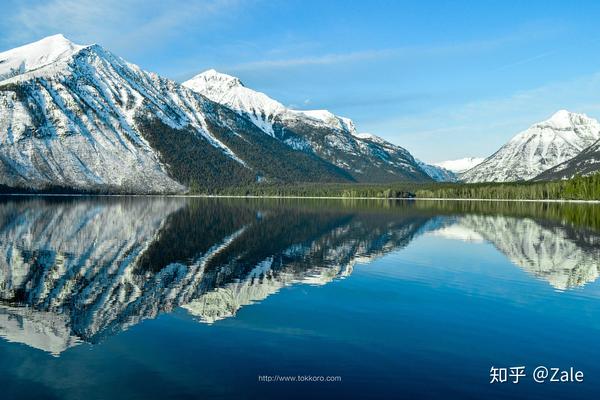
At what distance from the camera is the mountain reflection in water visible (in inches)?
1362

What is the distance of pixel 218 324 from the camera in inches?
1283

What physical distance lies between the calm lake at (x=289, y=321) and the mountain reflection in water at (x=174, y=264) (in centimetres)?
26

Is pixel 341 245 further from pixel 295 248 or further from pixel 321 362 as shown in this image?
pixel 321 362

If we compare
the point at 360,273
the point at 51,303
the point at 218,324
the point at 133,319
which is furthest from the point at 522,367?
the point at 51,303
